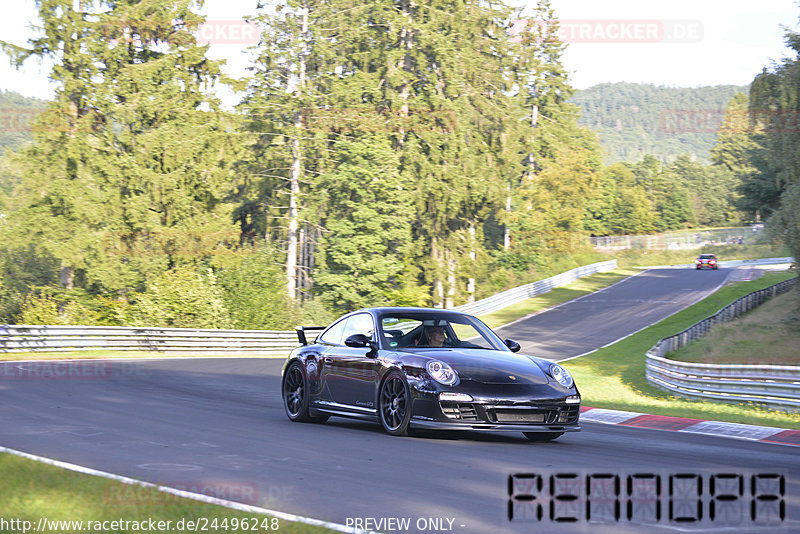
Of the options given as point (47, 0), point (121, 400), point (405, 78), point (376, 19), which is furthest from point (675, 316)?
point (121, 400)

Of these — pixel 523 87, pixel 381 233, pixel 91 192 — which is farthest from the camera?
pixel 523 87

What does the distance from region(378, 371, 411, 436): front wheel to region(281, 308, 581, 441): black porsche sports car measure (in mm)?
11

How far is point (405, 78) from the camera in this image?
61406 mm

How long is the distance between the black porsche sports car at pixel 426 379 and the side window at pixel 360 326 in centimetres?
1

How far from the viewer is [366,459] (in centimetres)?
847

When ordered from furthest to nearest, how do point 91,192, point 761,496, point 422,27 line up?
1. point 422,27
2. point 91,192
3. point 761,496

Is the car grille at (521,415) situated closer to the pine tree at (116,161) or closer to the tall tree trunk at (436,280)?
the pine tree at (116,161)

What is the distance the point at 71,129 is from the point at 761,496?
44.0 metres

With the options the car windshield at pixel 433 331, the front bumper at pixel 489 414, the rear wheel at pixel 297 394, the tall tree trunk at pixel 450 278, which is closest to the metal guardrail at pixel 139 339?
the rear wheel at pixel 297 394

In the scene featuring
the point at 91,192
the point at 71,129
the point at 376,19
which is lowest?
the point at 91,192

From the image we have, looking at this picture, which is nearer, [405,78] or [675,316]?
[675,316]

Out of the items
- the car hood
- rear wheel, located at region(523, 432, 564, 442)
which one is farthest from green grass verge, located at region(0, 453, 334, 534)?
rear wheel, located at region(523, 432, 564, 442)

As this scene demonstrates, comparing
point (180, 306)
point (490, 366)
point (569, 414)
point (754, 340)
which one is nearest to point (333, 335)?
point (490, 366)

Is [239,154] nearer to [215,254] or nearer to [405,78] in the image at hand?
[215,254]
